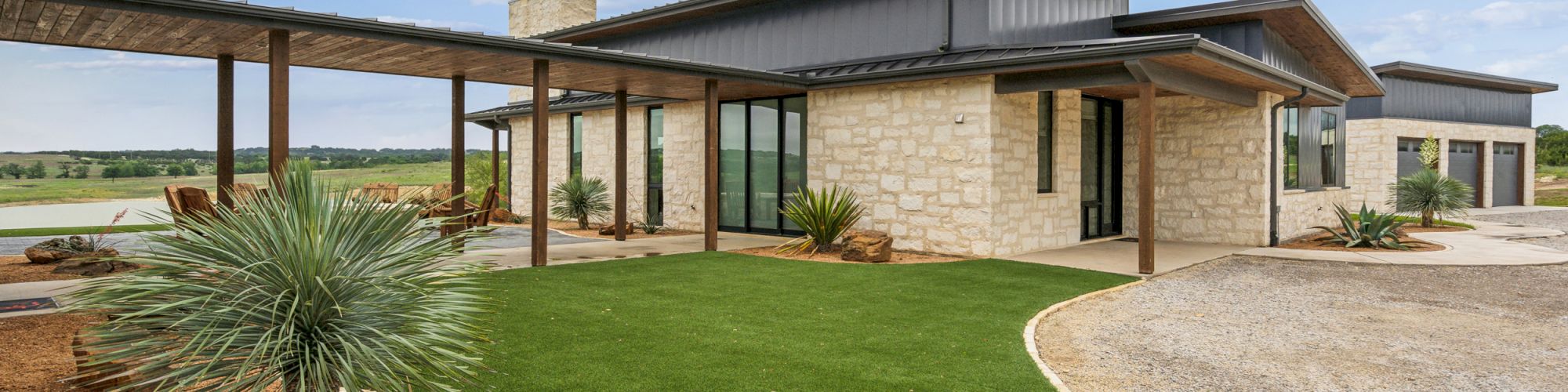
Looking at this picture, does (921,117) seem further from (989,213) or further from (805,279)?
(805,279)

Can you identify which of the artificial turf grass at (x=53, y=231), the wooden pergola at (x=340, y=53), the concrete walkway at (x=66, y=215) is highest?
the wooden pergola at (x=340, y=53)

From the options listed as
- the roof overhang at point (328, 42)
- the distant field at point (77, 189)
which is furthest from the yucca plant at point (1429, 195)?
the distant field at point (77, 189)

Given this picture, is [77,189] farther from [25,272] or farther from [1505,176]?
[1505,176]

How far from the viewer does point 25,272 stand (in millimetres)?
7305

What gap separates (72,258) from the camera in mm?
7270

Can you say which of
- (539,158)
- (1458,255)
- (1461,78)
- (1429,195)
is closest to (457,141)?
(539,158)

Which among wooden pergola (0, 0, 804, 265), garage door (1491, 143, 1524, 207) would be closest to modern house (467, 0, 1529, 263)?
wooden pergola (0, 0, 804, 265)

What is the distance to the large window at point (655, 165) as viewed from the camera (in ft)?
45.8

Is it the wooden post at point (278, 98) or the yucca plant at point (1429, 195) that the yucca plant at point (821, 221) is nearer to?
→ the wooden post at point (278, 98)

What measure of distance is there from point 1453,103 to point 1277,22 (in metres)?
15.2

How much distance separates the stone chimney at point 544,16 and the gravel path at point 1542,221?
17291 millimetres

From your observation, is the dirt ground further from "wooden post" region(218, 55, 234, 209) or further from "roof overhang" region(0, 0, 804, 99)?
"wooden post" region(218, 55, 234, 209)

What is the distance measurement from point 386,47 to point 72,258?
10.8ft

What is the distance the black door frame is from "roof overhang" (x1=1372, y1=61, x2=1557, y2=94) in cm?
1251
